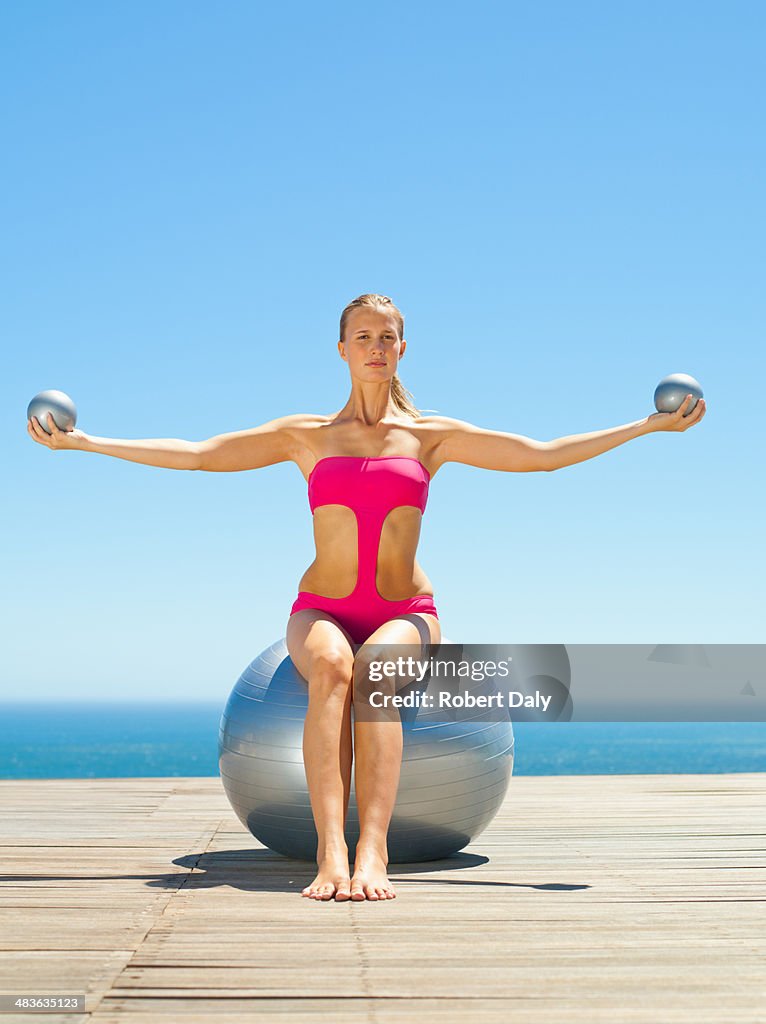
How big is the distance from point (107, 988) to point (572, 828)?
10.8 ft

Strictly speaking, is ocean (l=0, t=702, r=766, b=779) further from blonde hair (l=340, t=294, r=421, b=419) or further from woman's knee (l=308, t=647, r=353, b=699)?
woman's knee (l=308, t=647, r=353, b=699)

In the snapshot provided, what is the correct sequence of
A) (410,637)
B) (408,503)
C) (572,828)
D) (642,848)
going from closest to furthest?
(410,637) → (408,503) → (642,848) → (572,828)

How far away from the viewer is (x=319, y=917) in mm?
3189

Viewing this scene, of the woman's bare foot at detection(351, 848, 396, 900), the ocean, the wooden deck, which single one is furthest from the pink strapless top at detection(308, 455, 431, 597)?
the ocean

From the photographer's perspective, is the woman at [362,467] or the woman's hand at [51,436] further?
the woman's hand at [51,436]

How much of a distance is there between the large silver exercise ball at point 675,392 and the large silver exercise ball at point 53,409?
2103mm

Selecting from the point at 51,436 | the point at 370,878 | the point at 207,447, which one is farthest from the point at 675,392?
the point at 51,436

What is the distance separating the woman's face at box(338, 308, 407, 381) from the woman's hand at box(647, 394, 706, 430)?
0.97 metres

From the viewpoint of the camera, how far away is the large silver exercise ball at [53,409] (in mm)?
4266

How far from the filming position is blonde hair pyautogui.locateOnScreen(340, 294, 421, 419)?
4391 mm

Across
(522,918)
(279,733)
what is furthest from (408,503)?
(522,918)

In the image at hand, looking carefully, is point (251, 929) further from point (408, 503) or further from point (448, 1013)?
point (408, 503)

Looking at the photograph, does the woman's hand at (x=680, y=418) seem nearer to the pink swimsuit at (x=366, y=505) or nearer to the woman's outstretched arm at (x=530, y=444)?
the woman's outstretched arm at (x=530, y=444)

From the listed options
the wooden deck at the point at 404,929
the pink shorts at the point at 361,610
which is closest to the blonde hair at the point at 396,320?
the pink shorts at the point at 361,610
